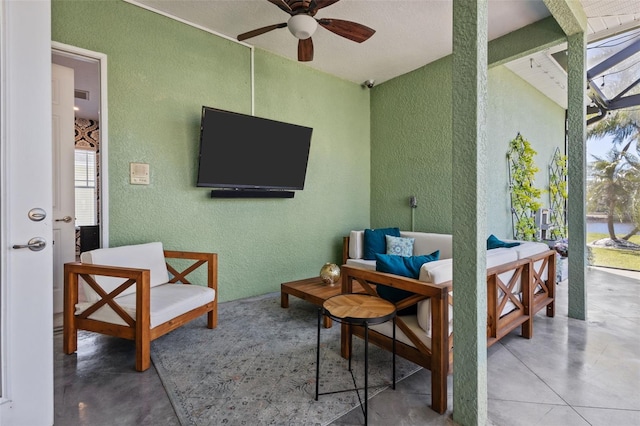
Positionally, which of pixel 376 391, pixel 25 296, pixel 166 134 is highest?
pixel 166 134

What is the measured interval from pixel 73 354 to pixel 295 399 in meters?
1.76

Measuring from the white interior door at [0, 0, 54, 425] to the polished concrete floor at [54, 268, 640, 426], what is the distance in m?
0.32

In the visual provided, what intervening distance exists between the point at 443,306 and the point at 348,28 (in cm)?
237

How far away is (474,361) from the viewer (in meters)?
1.56

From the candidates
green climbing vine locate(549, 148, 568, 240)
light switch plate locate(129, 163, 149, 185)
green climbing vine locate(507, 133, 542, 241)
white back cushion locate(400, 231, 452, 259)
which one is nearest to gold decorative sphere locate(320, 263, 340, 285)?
white back cushion locate(400, 231, 452, 259)

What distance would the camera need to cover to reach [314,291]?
2.98 m

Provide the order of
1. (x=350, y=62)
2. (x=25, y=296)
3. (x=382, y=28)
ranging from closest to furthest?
(x=25, y=296) < (x=382, y=28) < (x=350, y=62)

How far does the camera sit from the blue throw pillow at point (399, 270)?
76.2 inches

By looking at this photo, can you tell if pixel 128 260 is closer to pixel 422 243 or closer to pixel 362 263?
pixel 362 263

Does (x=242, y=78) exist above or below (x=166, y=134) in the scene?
above

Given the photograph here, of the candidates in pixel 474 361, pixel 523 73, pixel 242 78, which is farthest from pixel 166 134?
pixel 523 73

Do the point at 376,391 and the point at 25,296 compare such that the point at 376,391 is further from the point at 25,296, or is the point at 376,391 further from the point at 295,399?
the point at 25,296

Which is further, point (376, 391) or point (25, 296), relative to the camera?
point (376, 391)

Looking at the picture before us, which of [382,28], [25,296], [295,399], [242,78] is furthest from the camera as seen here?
[242,78]
